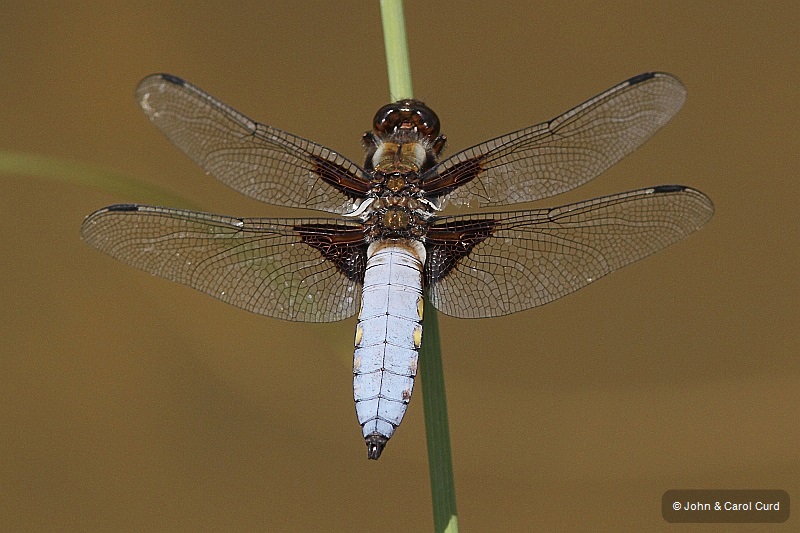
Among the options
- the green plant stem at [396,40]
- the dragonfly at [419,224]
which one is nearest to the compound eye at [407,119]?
the dragonfly at [419,224]

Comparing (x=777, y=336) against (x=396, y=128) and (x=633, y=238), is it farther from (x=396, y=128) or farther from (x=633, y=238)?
(x=396, y=128)

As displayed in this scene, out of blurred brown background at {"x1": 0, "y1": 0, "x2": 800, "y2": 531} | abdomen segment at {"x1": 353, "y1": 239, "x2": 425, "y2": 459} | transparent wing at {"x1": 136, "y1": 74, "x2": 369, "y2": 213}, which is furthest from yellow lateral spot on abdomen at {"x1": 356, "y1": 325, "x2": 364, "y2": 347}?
blurred brown background at {"x1": 0, "y1": 0, "x2": 800, "y2": 531}

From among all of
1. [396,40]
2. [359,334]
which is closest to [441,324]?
[359,334]

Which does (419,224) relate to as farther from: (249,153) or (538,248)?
(249,153)

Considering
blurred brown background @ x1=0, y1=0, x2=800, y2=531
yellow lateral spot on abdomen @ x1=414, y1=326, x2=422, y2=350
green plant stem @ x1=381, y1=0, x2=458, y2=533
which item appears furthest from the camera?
blurred brown background @ x1=0, y1=0, x2=800, y2=531

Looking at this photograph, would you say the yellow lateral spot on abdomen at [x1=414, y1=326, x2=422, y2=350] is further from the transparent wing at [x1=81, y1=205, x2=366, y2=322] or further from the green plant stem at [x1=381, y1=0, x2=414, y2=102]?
the green plant stem at [x1=381, y1=0, x2=414, y2=102]

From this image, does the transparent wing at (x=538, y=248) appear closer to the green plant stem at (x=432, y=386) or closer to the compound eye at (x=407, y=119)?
the green plant stem at (x=432, y=386)
